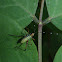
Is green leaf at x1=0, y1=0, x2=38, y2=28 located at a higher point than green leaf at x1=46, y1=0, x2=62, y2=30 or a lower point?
higher

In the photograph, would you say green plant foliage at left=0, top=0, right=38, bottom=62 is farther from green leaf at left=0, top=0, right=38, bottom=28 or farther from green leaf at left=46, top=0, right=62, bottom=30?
green leaf at left=46, top=0, right=62, bottom=30

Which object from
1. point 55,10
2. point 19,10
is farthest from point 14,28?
point 55,10

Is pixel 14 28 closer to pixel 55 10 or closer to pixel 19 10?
pixel 19 10

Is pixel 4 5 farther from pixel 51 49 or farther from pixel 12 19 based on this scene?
pixel 51 49

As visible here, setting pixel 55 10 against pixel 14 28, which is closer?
pixel 14 28

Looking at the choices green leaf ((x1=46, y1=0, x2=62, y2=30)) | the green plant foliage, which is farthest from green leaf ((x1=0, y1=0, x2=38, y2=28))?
green leaf ((x1=46, y1=0, x2=62, y2=30))

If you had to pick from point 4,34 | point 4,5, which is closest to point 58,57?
point 4,34

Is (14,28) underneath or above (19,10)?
underneath

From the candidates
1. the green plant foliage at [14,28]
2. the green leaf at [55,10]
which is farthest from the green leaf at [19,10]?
the green leaf at [55,10]

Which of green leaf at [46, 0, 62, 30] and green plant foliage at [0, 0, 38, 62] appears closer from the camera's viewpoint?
green plant foliage at [0, 0, 38, 62]
